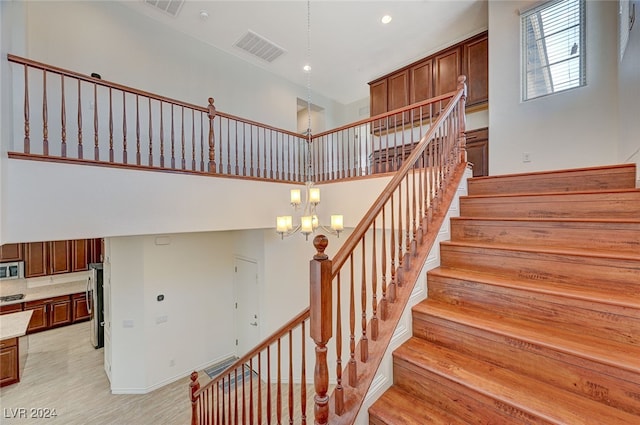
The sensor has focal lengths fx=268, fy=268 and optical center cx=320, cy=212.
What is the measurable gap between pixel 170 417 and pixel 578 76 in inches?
284

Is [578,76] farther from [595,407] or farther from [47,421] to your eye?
[47,421]

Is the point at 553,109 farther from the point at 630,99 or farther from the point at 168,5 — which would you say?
the point at 168,5

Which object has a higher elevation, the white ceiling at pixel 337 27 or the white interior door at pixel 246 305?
the white ceiling at pixel 337 27

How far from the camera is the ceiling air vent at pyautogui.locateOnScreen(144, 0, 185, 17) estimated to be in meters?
3.88

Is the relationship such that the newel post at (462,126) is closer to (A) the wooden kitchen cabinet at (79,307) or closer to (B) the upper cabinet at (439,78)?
(B) the upper cabinet at (439,78)

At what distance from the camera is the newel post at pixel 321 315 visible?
1255 mm

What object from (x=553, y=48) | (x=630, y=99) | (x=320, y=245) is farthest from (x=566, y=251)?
(x=553, y=48)

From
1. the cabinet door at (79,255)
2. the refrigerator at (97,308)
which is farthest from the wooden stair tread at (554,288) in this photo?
the cabinet door at (79,255)

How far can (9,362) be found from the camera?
4.25 metres

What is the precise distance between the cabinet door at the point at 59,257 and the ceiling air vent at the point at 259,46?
6.41 meters

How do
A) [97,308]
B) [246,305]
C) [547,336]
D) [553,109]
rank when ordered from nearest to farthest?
[547,336]
[553,109]
[246,305]
[97,308]

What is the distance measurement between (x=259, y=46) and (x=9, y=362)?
6699 mm

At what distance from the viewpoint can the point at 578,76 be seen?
3.40m

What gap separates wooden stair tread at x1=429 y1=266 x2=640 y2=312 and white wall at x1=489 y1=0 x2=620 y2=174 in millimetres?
2620
